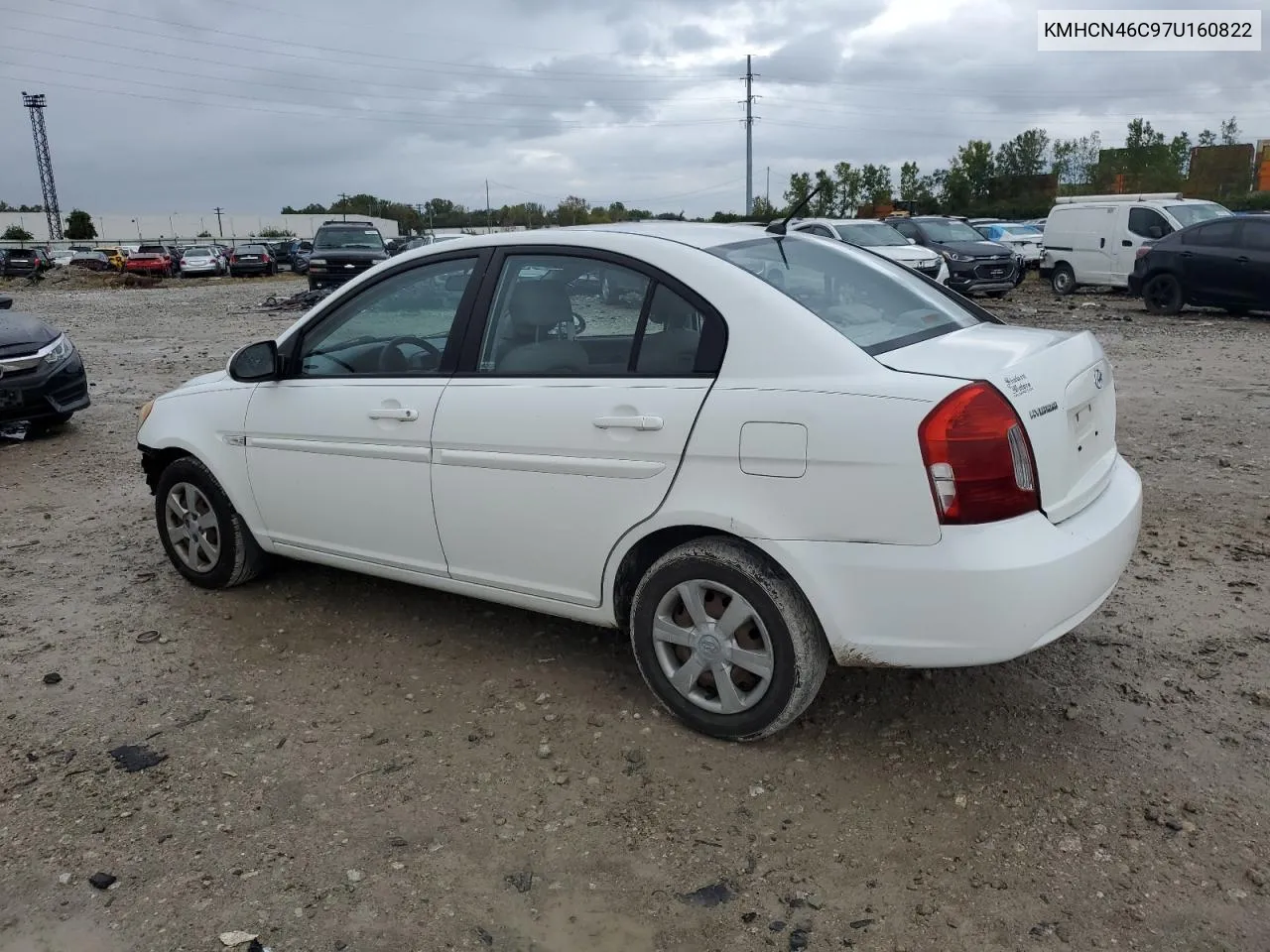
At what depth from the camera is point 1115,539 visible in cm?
326

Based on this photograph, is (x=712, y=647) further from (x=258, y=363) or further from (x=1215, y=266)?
(x=1215, y=266)

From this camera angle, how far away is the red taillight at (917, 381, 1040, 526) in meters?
2.87

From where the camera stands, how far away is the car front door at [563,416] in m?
3.35

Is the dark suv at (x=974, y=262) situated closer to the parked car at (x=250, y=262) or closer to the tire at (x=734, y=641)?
the tire at (x=734, y=641)

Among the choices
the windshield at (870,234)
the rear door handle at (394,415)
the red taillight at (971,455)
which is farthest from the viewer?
the windshield at (870,234)

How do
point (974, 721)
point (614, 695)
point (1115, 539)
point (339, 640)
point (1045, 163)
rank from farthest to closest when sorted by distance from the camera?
point (1045, 163), point (339, 640), point (614, 695), point (974, 721), point (1115, 539)

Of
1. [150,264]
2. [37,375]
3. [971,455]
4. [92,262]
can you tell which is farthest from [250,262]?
[971,455]

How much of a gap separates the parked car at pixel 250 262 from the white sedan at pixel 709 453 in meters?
42.4

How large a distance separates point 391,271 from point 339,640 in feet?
5.14

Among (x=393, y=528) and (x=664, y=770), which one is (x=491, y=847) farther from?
(x=393, y=528)

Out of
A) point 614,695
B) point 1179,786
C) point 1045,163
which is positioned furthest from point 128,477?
point 1045,163

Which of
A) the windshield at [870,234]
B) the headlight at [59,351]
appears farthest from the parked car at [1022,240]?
the headlight at [59,351]

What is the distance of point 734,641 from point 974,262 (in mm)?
18192

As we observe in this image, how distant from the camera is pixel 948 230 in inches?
834
